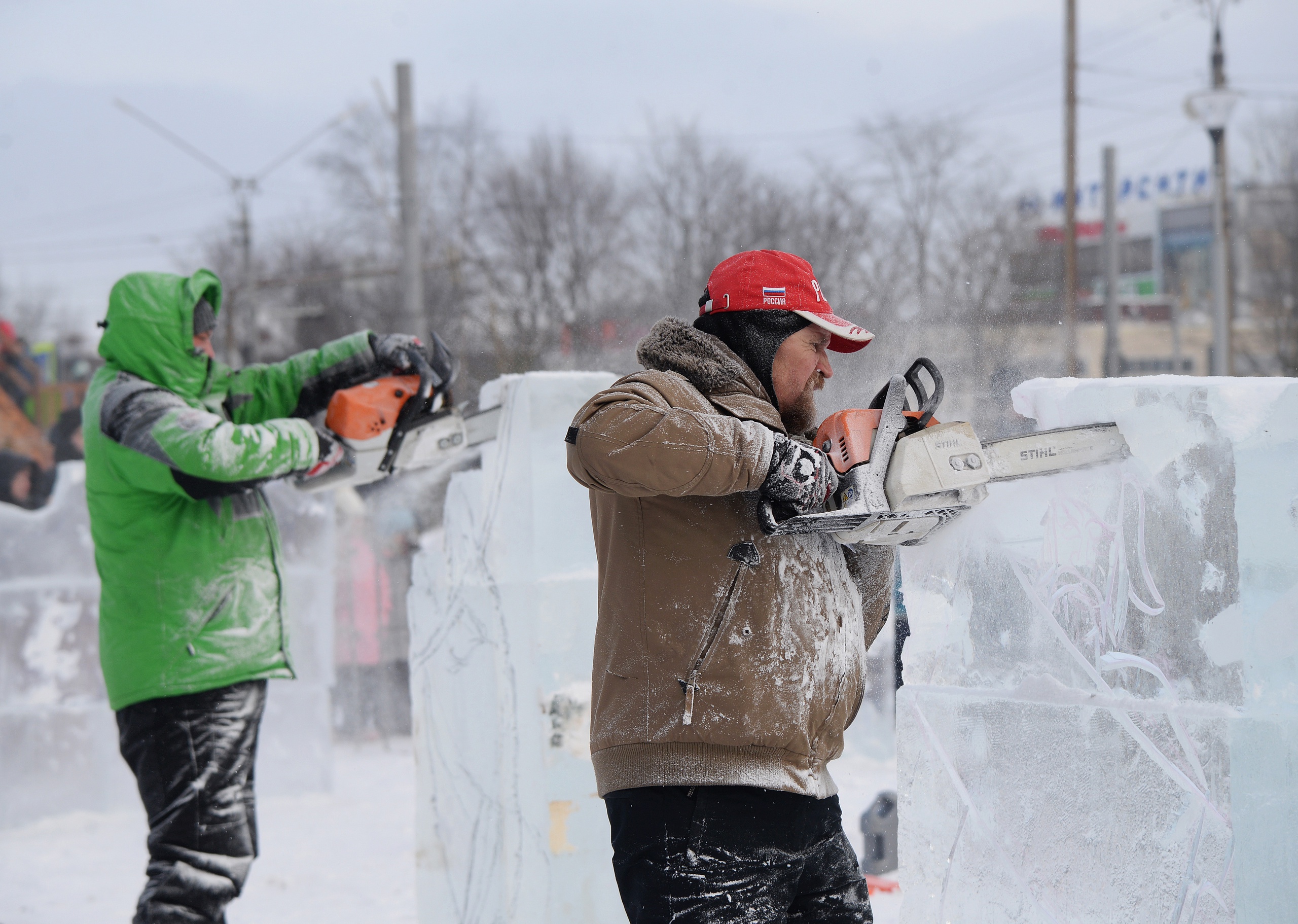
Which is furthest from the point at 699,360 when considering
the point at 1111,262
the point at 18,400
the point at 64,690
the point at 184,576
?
the point at 1111,262

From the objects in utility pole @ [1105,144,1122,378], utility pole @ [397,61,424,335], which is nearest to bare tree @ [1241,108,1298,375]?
utility pole @ [1105,144,1122,378]

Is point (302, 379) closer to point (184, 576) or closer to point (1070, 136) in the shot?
point (184, 576)

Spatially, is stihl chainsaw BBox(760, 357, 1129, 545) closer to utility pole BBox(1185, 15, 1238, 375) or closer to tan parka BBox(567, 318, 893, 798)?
tan parka BBox(567, 318, 893, 798)

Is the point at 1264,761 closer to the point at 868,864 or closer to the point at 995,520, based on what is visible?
the point at 995,520

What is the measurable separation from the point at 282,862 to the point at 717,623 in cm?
300

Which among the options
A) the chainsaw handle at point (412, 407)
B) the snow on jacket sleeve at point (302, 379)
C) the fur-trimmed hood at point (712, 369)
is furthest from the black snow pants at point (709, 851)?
the snow on jacket sleeve at point (302, 379)

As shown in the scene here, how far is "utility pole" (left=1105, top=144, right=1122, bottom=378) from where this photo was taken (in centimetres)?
1459

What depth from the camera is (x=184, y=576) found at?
2.62 meters

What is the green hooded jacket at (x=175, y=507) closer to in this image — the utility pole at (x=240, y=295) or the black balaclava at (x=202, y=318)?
the black balaclava at (x=202, y=318)

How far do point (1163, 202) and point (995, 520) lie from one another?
51740 millimetres

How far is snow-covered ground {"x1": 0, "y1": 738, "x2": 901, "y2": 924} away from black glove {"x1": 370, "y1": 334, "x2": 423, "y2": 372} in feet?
4.37

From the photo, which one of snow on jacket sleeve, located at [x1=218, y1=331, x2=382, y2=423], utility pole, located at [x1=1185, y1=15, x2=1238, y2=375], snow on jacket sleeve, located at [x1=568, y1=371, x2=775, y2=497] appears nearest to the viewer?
snow on jacket sleeve, located at [x1=568, y1=371, x2=775, y2=497]

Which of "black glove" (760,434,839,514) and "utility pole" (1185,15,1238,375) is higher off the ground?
"utility pole" (1185,15,1238,375)

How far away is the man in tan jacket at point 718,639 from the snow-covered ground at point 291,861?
3.40 feet
